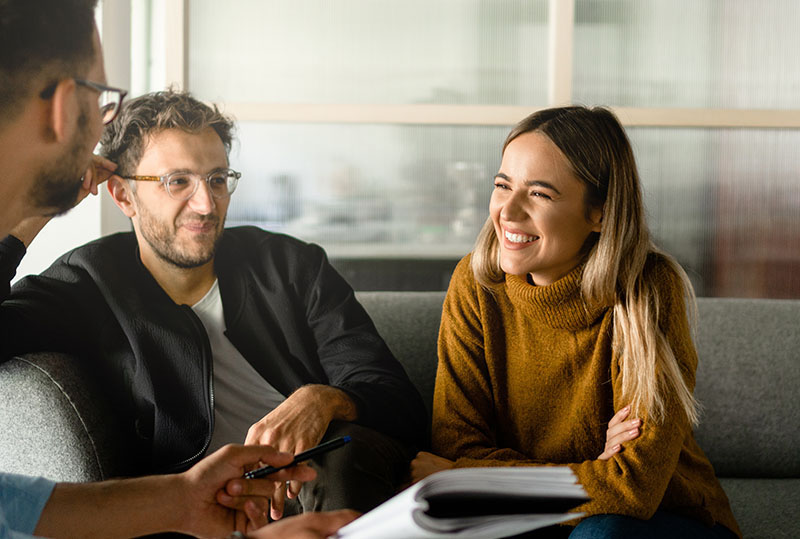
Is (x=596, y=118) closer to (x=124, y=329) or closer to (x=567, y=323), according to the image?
(x=567, y=323)

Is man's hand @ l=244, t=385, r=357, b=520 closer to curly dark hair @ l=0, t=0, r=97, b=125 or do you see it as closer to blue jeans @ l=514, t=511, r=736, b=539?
blue jeans @ l=514, t=511, r=736, b=539

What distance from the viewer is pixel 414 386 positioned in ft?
5.16

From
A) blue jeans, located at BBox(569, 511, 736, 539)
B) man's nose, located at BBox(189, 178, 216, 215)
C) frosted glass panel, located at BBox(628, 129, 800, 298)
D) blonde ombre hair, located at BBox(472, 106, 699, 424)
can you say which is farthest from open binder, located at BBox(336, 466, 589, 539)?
frosted glass panel, located at BBox(628, 129, 800, 298)

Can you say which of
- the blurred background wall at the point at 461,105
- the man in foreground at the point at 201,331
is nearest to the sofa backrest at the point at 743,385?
the blurred background wall at the point at 461,105

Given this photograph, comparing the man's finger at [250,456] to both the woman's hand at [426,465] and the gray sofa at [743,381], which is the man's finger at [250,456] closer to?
the woman's hand at [426,465]

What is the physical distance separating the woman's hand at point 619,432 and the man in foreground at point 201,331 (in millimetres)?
386

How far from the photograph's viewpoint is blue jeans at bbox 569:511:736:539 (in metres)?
1.18

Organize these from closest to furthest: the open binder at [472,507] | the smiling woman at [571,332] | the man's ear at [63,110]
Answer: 1. the open binder at [472,507]
2. the man's ear at [63,110]
3. the smiling woman at [571,332]

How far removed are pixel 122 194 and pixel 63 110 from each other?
0.38 meters

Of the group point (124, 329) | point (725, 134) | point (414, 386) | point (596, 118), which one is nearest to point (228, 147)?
point (124, 329)

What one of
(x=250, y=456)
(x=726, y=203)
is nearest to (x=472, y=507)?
(x=250, y=456)

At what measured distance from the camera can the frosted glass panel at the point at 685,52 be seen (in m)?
1.82

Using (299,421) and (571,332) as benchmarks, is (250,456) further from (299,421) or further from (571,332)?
(571,332)

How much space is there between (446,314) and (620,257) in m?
0.37
